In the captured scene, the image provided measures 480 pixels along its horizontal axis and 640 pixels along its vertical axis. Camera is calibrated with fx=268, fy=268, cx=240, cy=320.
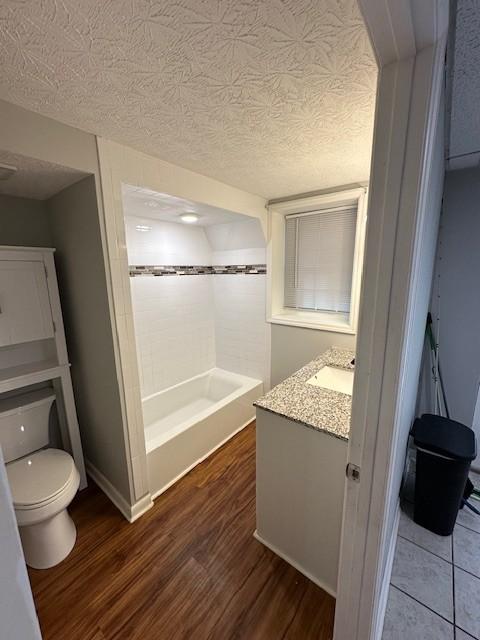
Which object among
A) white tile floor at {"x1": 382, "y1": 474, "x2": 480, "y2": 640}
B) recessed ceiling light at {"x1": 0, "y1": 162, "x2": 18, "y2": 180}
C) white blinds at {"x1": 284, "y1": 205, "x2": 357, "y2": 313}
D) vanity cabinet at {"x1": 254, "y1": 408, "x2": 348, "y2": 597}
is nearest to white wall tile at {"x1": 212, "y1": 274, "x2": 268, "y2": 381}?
white blinds at {"x1": 284, "y1": 205, "x2": 357, "y2": 313}

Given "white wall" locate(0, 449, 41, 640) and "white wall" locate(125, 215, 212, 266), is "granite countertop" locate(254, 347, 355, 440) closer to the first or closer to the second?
"white wall" locate(0, 449, 41, 640)

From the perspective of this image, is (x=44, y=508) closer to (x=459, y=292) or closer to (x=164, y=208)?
(x=164, y=208)

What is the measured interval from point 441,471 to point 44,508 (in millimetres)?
2133

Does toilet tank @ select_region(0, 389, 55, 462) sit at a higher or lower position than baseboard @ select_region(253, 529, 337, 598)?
higher

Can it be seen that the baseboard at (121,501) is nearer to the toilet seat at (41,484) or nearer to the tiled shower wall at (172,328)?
the toilet seat at (41,484)

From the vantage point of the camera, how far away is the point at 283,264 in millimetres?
2719

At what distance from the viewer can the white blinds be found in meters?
2.30

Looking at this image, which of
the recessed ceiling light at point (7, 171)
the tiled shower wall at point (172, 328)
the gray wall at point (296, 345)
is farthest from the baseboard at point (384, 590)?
the recessed ceiling light at point (7, 171)

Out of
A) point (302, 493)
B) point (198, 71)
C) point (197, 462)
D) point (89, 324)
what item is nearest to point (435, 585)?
point (302, 493)

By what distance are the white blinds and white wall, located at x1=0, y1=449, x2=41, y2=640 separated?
2.44 meters

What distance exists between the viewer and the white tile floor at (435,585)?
1182 mm

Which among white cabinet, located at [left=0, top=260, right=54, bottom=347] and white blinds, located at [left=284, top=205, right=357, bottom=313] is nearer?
→ white cabinet, located at [left=0, top=260, right=54, bottom=347]

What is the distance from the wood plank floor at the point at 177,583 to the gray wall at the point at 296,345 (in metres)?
1.20

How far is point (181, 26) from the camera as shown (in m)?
0.72
